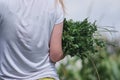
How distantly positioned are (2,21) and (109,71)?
5549 mm

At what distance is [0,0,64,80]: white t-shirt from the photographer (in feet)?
11.4

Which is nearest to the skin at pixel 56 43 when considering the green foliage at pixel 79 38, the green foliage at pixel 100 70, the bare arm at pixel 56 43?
the bare arm at pixel 56 43

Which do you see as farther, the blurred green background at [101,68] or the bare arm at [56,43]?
the blurred green background at [101,68]

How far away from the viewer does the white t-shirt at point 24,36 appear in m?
3.48

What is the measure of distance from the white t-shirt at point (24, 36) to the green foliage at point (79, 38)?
16.7 inches

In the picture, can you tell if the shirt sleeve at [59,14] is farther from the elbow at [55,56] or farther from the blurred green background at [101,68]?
the blurred green background at [101,68]

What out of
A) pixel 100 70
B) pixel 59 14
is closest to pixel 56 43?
pixel 59 14

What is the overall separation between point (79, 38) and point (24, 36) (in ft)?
2.09

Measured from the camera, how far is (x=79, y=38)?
404cm

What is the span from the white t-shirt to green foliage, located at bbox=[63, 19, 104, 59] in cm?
42

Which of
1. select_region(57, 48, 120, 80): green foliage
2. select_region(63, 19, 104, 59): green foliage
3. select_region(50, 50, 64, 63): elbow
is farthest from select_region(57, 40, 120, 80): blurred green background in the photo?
select_region(50, 50, 64, 63): elbow

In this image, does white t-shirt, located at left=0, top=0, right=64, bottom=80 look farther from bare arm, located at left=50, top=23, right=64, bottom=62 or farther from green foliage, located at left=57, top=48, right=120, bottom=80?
green foliage, located at left=57, top=48, right=120, bottom=80

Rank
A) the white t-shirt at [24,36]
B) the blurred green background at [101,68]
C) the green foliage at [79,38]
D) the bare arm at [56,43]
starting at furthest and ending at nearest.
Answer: the blurred green background at [101,68]
the green foliage at [79,38]
the bare arm at [56,43]
the white t-shirt at [24,36]

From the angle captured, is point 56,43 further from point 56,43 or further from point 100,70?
point 100,70
